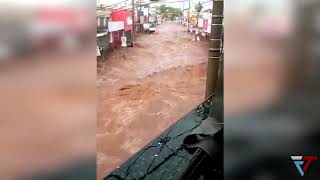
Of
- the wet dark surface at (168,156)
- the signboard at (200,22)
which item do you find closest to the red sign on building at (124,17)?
the signboard at (200,22)

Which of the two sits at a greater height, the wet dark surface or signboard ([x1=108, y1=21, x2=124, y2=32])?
signboard ([x1=108, y1=21, x2=124, y2=32])

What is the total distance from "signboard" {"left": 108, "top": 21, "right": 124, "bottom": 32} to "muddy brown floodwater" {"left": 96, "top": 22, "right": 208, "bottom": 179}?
68mm

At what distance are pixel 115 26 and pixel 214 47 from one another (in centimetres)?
39

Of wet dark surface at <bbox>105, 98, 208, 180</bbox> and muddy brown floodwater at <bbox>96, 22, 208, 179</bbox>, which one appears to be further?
wet dark surface at <bbox>105, 98, 208, 180</bbox>

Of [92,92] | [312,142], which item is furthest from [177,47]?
[312,142]

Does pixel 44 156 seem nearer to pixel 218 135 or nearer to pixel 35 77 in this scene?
pixel 35 77

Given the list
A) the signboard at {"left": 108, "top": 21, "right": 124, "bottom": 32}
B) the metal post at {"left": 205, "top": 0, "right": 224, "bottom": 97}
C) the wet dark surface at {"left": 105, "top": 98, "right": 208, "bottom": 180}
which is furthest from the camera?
the wet dark surface at {"left": 105, "top": 98, "right": 208, "bottom": 180}

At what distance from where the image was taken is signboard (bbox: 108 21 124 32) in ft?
3.00

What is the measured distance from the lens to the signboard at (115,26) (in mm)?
916

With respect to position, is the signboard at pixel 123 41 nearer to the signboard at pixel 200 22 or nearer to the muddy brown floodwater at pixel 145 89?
the muddy brown floodwater at pixel 145 89

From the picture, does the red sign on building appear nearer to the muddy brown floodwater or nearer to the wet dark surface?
the muddy brown floodwater

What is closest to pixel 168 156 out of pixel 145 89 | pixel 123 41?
pixel 145 89

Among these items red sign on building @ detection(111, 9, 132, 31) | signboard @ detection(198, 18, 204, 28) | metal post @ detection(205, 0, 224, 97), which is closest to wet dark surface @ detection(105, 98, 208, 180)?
metal post @ detection(205, 0, 224, 97)

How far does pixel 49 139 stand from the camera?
779 millimetres
